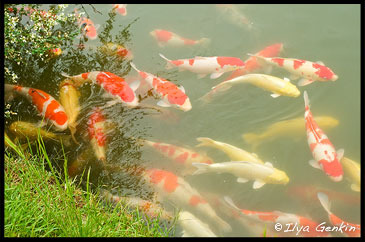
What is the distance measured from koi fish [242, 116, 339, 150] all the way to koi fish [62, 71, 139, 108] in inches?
54.2

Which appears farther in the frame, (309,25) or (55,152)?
(309,25)

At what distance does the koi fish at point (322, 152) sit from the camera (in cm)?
417

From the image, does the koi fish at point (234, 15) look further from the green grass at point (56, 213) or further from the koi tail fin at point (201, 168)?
the green grass at point (56, 213)

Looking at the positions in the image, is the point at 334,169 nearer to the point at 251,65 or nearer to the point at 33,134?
the point at 251,65

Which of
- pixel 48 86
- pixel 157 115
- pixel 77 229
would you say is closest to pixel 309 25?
pixel 157 115

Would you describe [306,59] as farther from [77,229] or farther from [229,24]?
[77,229]

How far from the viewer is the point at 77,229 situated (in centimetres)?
336

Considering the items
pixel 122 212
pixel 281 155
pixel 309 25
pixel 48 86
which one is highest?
pixel 309 25

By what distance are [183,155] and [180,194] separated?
0.45 m

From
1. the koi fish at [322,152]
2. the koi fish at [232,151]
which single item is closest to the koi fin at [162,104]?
the koi fish at [232,151]

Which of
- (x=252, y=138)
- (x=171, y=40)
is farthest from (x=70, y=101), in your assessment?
(x=252, y=138)

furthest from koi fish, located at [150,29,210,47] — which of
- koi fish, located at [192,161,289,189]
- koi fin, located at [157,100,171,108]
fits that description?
koi fish, located at [192,161,289,189]

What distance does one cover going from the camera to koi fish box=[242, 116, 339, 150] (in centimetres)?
464

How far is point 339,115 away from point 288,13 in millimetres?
1864
